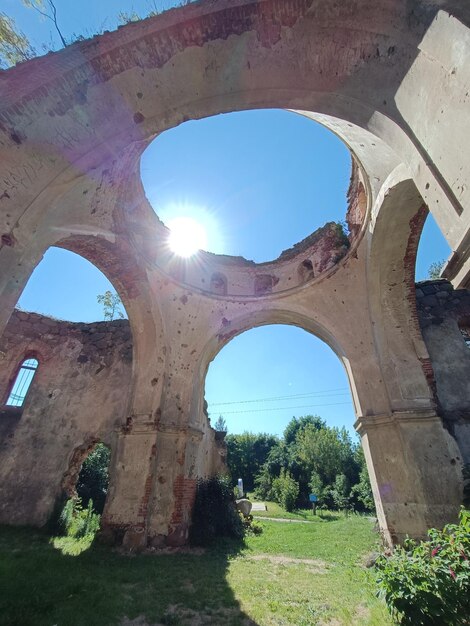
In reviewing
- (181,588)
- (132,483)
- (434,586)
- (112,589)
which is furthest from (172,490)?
(434,586)

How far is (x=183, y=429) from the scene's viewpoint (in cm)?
768

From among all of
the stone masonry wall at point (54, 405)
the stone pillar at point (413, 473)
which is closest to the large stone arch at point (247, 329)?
the stone pillar at point (413, 473)

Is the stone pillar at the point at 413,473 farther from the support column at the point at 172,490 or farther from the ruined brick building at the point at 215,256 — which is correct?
the support column at the point at 172,490

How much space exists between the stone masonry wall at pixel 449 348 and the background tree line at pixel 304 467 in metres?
13.9

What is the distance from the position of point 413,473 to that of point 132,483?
6.19 m

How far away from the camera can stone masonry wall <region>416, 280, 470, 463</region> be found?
6141mm

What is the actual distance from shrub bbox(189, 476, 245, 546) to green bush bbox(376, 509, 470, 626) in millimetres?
5386

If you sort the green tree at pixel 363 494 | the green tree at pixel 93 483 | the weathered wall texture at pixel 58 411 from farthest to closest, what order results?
the green tree at pixel 363 494 < the green tree at pixel 93 483 < the weathered wall texture at pixel 58 411

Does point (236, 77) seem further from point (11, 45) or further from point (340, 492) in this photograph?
point (340, 492)

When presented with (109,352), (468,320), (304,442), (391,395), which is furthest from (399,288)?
(304,442)

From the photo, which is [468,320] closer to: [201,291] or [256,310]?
[256,310]

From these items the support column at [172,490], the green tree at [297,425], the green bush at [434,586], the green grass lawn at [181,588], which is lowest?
the green grass lawn at [181,588]

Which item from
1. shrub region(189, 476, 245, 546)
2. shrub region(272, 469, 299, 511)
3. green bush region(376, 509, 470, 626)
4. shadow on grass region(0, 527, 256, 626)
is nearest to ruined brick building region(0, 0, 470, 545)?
shrub region(189, 476, 245, 546)

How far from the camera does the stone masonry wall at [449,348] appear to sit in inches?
242
